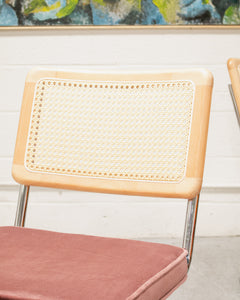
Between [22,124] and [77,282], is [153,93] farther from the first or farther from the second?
[77,282]

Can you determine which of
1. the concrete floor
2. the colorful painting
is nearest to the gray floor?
the concrete floor

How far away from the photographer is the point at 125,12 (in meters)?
2.31

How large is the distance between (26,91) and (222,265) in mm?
1344

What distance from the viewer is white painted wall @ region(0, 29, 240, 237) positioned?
2.34 m

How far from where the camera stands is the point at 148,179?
0.98 m

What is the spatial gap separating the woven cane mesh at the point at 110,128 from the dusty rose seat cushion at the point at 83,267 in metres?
0.21

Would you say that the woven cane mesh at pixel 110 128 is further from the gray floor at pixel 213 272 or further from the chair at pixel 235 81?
the gray floor at pixel 213 272

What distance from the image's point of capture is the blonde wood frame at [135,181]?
0.92 metres

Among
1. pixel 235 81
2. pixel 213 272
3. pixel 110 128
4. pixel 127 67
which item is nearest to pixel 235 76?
pixel 235 81

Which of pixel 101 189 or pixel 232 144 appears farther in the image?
pixel 232 144

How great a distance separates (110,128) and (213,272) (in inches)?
44.6

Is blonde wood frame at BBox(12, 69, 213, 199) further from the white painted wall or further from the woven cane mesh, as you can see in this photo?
the white painted wall

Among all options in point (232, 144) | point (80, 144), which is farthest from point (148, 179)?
point (232, 144)

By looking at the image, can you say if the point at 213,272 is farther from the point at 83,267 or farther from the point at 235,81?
the point at 83,267
